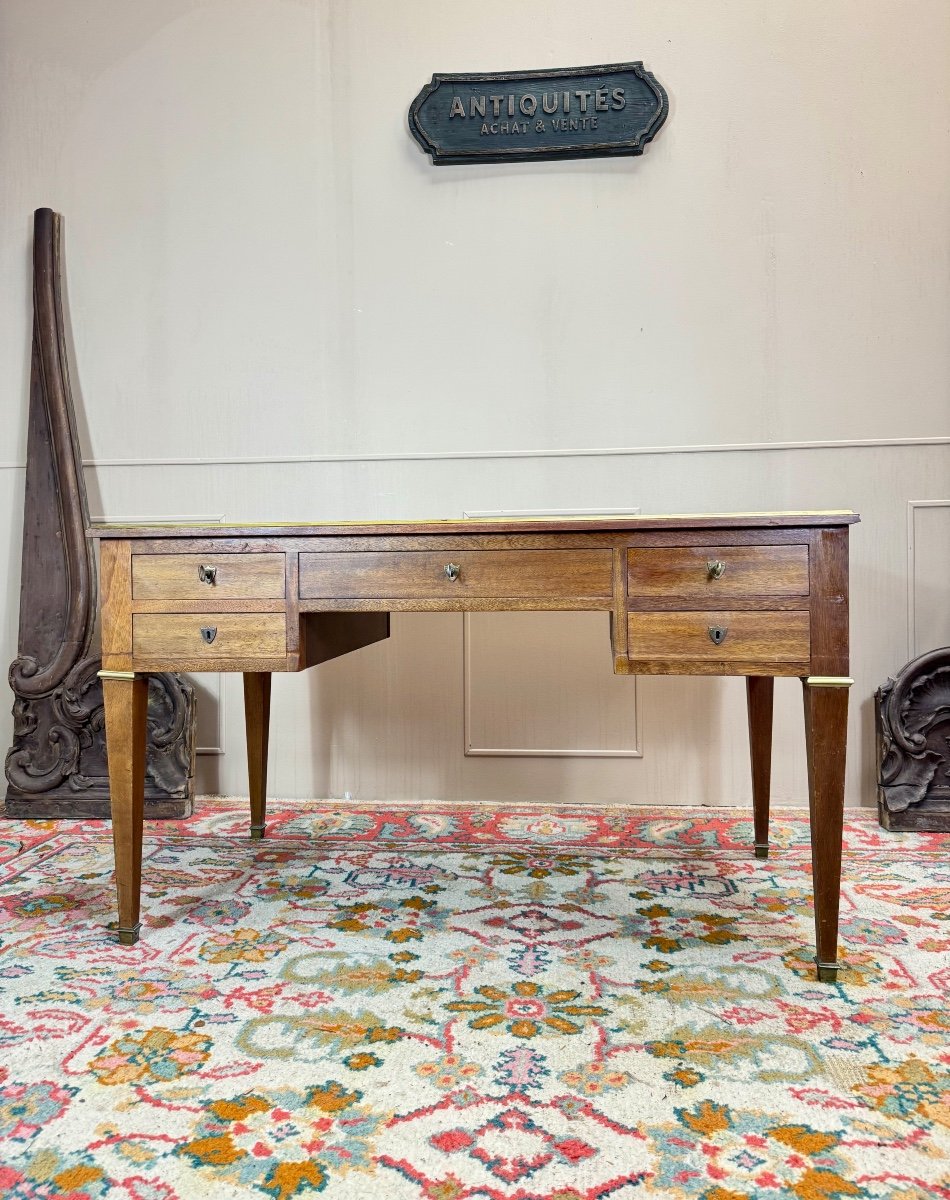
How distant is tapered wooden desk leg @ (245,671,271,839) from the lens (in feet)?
8.75

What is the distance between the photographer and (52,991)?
1.68 m

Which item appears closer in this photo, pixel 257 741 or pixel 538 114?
pixel 257 741

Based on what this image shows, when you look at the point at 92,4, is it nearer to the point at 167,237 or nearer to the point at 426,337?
the point at 167,237

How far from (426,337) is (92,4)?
1.74 m

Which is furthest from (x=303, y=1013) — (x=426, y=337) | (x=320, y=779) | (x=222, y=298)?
(x=222, y=298)

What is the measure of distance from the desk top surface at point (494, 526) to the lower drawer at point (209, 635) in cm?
18

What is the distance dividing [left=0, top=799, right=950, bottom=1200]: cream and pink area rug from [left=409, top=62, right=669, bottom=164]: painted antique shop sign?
2.31m

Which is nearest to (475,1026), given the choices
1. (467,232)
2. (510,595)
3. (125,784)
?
(510,595)

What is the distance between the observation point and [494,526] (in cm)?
182

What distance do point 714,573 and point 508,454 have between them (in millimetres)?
1389

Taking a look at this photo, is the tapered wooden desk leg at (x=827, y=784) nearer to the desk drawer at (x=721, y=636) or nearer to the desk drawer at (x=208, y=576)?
the desk drawer at (x=721, y=636)

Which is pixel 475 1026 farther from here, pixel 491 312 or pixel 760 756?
pixel 491 312

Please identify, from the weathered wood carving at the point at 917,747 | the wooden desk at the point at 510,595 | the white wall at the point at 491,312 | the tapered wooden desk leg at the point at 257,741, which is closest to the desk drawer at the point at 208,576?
the wooden desk at the point at 510,595

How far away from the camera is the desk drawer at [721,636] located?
1.77 meters
